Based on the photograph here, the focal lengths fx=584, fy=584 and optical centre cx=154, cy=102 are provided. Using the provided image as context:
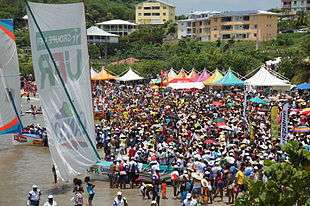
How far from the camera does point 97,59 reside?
9056cm

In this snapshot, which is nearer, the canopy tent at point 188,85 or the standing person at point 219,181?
the standing person at point 219,181

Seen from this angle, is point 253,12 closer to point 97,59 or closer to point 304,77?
point 97,59

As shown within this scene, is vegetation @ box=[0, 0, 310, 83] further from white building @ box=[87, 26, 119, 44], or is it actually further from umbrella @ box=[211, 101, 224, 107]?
umbrella @ box=[211, 101, 224, 107]

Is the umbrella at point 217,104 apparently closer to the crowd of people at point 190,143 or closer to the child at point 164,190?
the crowd of people at point 190,143

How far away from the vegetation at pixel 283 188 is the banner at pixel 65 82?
1258cm

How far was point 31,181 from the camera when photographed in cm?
Answer: 2253

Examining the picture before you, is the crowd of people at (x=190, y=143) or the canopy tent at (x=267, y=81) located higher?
the canopy tent at (x=267, y=81)

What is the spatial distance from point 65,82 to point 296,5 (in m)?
126

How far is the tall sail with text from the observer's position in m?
28.3

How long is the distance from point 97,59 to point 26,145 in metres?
60.2

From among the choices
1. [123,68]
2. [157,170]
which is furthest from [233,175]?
[123,68]

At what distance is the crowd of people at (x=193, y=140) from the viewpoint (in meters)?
18.9

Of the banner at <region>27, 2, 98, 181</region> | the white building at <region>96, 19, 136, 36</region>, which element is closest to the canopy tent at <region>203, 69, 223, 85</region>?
the banner at <region>27, 2, 98, 181</region>

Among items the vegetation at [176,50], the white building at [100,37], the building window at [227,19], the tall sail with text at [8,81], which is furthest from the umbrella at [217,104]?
the building window at [227,19]
